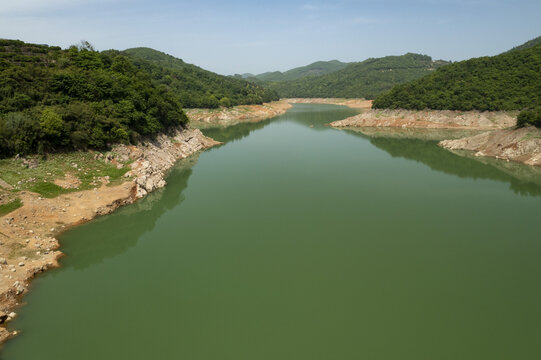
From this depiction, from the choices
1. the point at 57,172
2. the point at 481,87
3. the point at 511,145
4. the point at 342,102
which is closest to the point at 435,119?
the point at 481,87

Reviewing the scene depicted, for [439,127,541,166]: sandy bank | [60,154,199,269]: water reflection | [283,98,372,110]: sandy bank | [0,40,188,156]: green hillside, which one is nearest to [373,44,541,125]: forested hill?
[439,127,541,166]: sandy bank

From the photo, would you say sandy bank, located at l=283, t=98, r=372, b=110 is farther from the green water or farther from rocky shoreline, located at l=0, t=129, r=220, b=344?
rocky shoreline, located at l=0, t=129, r=220, b=344

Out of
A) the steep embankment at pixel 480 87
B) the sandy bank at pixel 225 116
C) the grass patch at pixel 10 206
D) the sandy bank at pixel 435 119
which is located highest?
the steep embankment at pixel 480 87

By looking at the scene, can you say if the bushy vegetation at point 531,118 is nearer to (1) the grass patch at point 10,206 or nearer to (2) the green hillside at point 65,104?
(2) the green hillside at point 65,104

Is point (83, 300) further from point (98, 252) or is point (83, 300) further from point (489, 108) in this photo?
point (489, 108)

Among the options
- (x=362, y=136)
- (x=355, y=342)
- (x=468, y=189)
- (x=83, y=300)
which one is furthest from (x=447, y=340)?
(x=362, y=136)

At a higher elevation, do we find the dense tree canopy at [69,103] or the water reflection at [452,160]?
the dense tree canopy at [69,103]

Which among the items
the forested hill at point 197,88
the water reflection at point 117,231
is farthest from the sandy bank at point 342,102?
the water reflection at point 117,231
